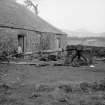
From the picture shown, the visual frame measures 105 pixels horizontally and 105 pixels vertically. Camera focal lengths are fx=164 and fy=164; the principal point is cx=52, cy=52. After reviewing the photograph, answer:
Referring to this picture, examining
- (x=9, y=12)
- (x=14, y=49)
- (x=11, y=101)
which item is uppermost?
(x=9, y=12)

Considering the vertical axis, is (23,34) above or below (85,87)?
above

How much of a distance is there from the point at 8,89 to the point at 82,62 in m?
6.05

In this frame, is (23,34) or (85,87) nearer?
(85,87)

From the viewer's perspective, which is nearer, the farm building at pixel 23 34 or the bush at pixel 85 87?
the bush at pixel 85 87

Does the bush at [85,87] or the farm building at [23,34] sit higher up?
the farm building at [23,34]

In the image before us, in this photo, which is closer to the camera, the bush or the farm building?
the bush

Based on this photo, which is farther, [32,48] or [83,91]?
[32,48]

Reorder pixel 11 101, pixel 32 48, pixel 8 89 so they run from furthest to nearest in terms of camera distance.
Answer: pixel 32 48 → pixel 8 89 → pixel 11 101

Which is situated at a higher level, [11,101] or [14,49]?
[14,49]

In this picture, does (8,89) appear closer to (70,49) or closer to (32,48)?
(70,49)

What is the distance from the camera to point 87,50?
9.66 meters

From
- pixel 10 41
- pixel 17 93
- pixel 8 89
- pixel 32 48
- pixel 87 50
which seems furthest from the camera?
pixel 32 48

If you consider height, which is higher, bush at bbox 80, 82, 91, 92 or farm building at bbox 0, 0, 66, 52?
farm building at bbox 0, 0, 66, 52

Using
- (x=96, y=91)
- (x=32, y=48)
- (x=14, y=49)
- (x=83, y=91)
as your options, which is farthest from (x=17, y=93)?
(x=32, y=48)
